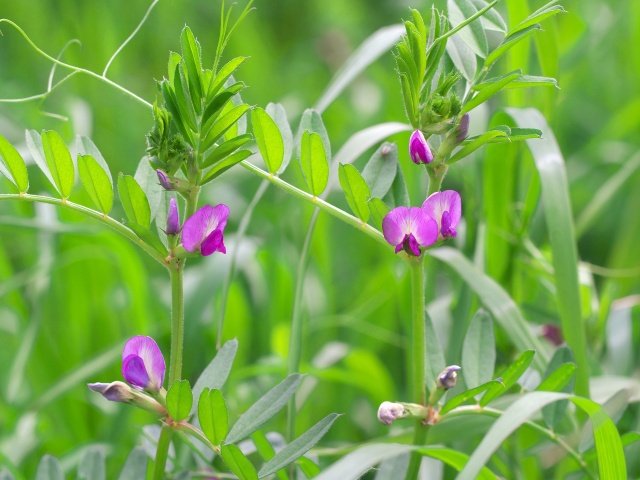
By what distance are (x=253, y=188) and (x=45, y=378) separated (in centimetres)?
56

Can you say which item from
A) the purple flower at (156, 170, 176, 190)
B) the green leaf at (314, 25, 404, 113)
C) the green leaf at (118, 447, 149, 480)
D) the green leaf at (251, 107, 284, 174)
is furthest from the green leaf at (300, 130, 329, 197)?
the green leaf at (314, 25, 404, 113)

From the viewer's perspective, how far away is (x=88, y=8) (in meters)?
2.24

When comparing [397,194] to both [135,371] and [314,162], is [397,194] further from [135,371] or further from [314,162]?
[135,371]

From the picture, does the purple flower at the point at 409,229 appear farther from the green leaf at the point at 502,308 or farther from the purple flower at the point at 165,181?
the green leaf at the point at 502,308

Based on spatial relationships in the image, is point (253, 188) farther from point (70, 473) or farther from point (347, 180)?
point (347, 180)

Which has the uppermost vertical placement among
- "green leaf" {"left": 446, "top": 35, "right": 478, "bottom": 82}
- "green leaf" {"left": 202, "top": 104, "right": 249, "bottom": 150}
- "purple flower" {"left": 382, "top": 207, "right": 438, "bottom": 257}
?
"green leaf" {"left": 446, "top": 35, "right": 478, "bottom": 82}

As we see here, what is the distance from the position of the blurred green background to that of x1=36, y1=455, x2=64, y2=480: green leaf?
66 millimetres

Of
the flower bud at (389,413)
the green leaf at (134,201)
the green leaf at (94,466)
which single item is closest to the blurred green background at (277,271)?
the green leaf at (94,466)

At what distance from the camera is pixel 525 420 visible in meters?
0.53

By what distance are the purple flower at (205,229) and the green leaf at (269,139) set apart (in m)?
0.09

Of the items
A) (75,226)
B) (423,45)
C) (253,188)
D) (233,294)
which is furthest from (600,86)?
(423,45)

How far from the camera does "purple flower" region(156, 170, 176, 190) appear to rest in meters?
0.51

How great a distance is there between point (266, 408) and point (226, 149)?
0.53 feet

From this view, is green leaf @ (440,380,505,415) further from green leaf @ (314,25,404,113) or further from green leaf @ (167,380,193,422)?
green leaf @ (314,25,404,113)
